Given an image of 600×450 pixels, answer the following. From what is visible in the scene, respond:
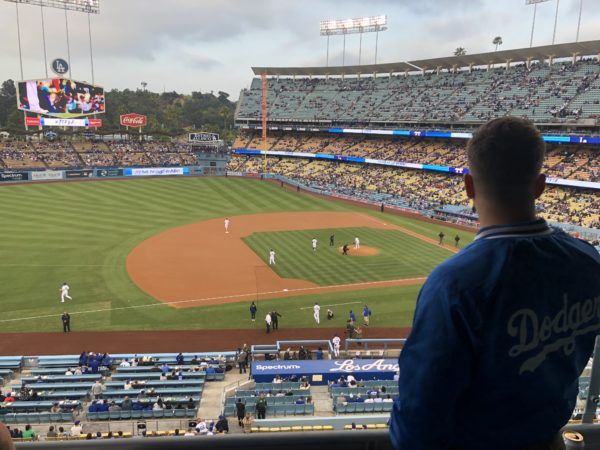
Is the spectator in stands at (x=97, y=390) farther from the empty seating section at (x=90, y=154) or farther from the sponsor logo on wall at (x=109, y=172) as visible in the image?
the empty seating section at (x=90, y=154)

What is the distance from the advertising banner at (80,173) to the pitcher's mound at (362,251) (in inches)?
1974

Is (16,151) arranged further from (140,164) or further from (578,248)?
(578,248)

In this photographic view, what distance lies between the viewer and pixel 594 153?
50281 mm

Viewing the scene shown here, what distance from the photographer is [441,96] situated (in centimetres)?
7231

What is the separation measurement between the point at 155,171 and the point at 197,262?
46.7m

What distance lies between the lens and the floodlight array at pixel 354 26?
91312mm

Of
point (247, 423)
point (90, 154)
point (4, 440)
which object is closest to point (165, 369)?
point (247, 423)

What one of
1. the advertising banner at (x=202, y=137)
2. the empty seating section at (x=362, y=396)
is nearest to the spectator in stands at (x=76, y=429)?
the empty seating section at (x=362, y=396)

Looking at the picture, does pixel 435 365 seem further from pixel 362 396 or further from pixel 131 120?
pixel 131 120

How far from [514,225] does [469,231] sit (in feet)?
141

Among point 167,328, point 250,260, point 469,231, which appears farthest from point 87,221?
point 469,231

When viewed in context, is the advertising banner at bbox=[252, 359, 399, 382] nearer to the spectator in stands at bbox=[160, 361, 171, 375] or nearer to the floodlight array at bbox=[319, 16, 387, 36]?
the spectator in stands at bbox=[160, 361, 171, 375]

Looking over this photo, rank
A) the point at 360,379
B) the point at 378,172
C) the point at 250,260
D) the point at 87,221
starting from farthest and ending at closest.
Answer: the point at 378,172
the point at 87,221
the point at 250,260
the point at 360,379

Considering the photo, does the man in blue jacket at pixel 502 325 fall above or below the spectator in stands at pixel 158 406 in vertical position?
above
